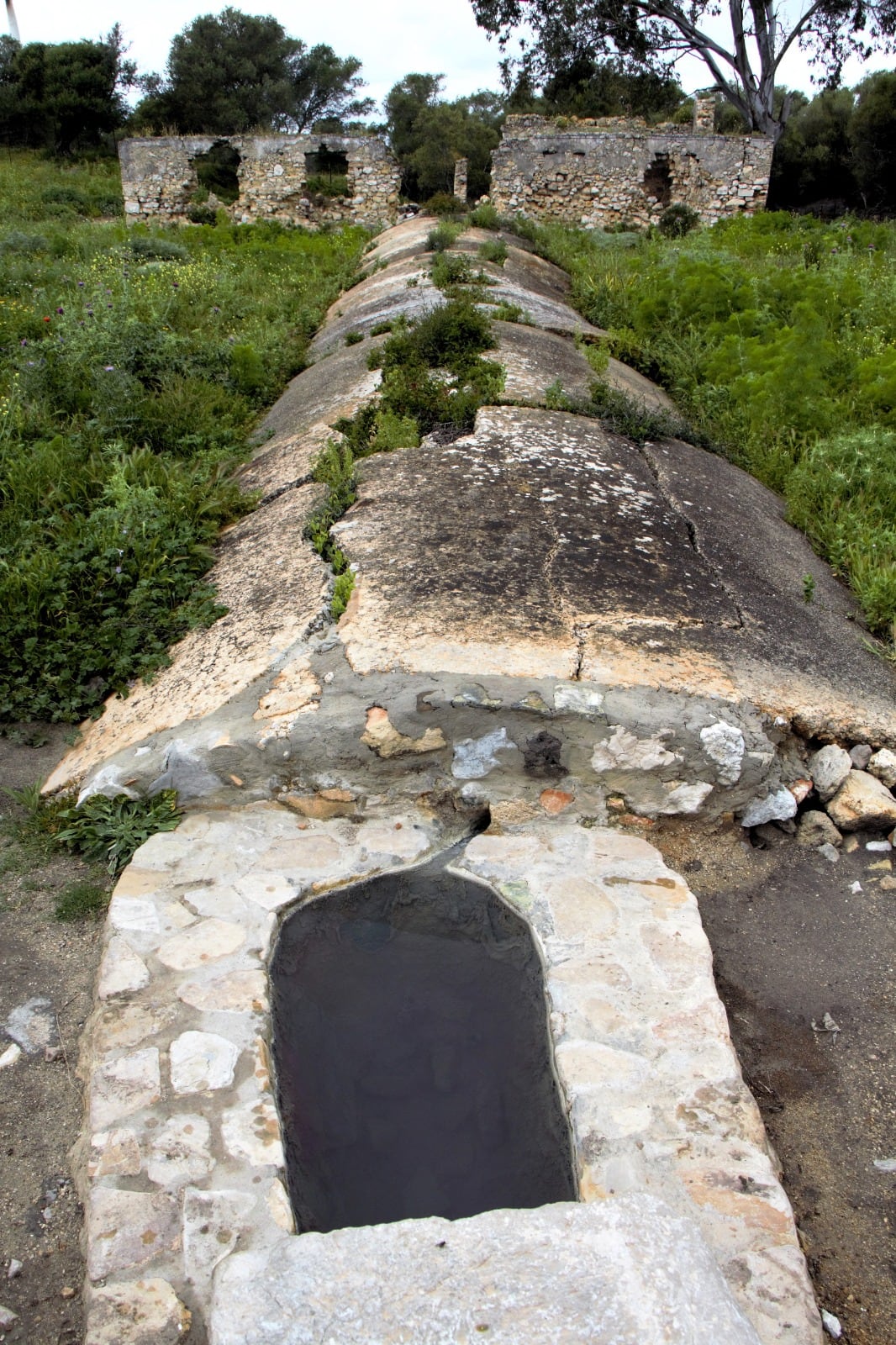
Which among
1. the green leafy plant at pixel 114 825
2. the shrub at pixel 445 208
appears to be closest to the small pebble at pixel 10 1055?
the green leafy plant at pixel 114 825

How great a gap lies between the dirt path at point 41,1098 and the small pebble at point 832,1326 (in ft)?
5.28

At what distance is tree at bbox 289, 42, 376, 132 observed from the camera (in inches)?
1139

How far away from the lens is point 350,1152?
7.61 feet

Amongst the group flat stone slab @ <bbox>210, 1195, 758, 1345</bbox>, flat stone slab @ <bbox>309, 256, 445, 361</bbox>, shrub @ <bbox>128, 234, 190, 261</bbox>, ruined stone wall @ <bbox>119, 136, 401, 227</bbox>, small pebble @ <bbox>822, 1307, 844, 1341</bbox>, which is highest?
ruined stone wall @ <bbox>119, 136, 401, 227</bbox>

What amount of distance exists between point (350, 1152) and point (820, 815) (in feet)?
6.91

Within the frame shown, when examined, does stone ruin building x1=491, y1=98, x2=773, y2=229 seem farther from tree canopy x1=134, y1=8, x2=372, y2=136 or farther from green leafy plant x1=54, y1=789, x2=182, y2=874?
green leafy plant x1=54, y1=789, x2=182, y2=874

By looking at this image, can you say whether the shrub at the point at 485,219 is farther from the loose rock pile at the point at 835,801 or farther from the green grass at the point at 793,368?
the loose rock pile at the point at 835,801

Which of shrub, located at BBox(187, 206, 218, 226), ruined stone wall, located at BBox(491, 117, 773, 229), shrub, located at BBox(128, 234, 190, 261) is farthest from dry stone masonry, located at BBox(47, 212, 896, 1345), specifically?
shrub, located at BBox(187, 206, 218, 226)

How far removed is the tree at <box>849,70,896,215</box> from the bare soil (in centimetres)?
2131

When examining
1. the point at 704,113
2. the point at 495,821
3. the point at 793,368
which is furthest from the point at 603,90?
the point at 495,821

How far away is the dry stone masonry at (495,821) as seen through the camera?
1778 millimetres

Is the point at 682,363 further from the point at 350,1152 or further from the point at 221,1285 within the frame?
the point at 221,1285

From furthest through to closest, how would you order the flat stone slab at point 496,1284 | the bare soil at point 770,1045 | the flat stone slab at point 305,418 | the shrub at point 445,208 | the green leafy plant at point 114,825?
the shrub at point 445,208, the flat stone slab at point 305,418, the green leafy plant at point 114,825, the bare soil at point 770,1045, the flat stone slab at point 496,1284

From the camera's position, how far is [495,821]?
10.8 ft
